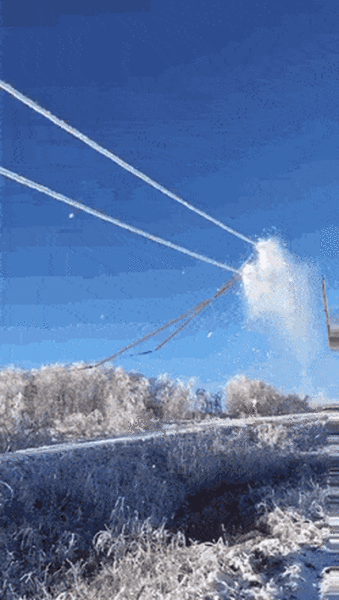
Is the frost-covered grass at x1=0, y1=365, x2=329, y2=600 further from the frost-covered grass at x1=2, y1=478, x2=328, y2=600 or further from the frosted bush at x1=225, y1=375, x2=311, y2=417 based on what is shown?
the frosted bush at x1=225, y1=375, x2=311, y2=417

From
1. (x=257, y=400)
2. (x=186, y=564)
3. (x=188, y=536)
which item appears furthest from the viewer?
(x=257, y=400)

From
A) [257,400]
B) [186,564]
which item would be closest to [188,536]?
[186,564]

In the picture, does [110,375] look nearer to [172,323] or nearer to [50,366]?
[50,366]

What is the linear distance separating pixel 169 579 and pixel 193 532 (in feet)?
6.08

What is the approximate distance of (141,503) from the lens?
663 centimetres

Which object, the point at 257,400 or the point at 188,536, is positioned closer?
the point at 188,536

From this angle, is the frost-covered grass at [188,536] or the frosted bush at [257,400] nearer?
the frost-covered grass at [188,536]

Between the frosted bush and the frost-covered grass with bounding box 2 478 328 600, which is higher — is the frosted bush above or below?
above

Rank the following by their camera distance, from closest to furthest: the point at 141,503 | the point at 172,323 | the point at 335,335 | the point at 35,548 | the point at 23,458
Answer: the point at 335,335, the point at 35,548, the point at 141,503, the point at 23,458, the point at 172,323

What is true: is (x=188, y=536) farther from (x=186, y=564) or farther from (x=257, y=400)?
(x=257, y=400)

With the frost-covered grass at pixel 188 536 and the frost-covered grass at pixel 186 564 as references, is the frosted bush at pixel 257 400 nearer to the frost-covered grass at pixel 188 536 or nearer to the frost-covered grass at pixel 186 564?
the frost-covered grass at pixel 188 536

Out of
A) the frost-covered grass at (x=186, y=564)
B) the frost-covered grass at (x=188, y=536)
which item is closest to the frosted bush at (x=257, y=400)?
the frost-covered grass at (x=188, y=536)

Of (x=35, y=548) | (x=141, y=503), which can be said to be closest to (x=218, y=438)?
(x=141, y=503)

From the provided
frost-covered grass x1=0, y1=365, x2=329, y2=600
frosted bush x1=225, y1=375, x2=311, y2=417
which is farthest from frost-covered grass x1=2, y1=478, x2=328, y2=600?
frosted bush x1=225, y1=375, x2=311, y2=417
